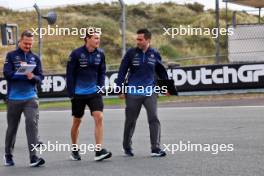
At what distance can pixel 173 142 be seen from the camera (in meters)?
11.4

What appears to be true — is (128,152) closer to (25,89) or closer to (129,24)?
(25,89)

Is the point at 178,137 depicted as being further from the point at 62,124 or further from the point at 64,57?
the point at 64,57

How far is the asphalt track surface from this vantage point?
8.70 m

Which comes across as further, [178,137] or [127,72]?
[178,137]

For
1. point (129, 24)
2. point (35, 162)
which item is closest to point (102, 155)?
point (35, 162)

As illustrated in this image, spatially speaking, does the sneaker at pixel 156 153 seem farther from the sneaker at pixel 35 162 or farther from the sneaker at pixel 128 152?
the sneaker at pixel 35 162

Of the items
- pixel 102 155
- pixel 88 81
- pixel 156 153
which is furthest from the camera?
pixel 156 153

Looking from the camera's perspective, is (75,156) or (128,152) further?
(128,152)

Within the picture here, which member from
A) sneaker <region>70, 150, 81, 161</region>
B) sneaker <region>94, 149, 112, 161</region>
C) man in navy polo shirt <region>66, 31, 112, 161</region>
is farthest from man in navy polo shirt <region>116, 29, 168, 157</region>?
sneaker <region>70, 150, 81, 161</region>

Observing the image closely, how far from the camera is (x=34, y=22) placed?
149 feet

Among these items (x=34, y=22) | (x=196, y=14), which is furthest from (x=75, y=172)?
A: (x=196, y=14)

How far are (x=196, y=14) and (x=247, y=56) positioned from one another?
92.1ft

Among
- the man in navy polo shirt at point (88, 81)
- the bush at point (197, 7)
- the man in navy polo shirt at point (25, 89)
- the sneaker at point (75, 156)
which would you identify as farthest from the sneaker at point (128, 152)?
the bush at point (197, 7)

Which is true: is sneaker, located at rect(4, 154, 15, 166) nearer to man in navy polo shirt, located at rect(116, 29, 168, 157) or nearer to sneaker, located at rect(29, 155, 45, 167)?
sneaker, located at rect(29, 155, 45, 167)
